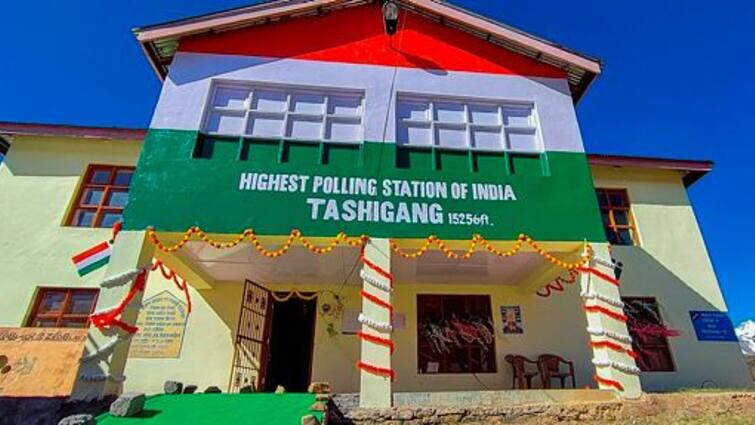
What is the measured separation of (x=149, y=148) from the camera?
7113mm

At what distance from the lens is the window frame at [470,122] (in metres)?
7.77

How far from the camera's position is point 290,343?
9.75 metres

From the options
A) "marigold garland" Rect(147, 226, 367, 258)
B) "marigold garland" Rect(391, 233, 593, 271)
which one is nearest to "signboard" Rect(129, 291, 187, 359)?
"marigold garland" Rect(147, 226, 367, 258)

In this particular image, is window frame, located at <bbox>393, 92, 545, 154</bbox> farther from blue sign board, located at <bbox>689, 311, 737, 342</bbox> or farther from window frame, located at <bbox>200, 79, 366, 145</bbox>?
blue sign board, located at <bbox>689, 311, 737, 342</bbox>

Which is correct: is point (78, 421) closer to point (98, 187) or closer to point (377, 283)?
point (377, 283)

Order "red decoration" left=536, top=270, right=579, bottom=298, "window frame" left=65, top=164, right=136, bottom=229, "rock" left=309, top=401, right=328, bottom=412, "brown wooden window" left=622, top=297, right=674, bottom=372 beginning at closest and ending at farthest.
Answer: "rock" left=309, top=401, right=328, bottom=412
"red decoration" left=536, top=270, right=579, bottom=298
"brown wooden window" left=622, top=297, right=674, bottom=372
"window frame" left=65, top=164, right=136, bottom=229

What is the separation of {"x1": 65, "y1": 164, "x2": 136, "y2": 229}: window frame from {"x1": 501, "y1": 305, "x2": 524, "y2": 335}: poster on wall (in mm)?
8518

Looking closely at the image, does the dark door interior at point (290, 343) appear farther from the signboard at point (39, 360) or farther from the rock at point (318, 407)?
the rock at point (318, 407)

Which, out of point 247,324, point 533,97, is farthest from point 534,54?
point 247,324

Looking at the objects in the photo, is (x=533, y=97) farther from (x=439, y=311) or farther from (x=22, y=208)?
(x=22, y=208)

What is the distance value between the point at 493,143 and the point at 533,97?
140 cm

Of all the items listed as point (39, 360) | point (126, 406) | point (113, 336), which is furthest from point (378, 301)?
point (39, 360)

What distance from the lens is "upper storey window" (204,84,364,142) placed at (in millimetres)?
7539

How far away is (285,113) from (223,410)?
4926mm
